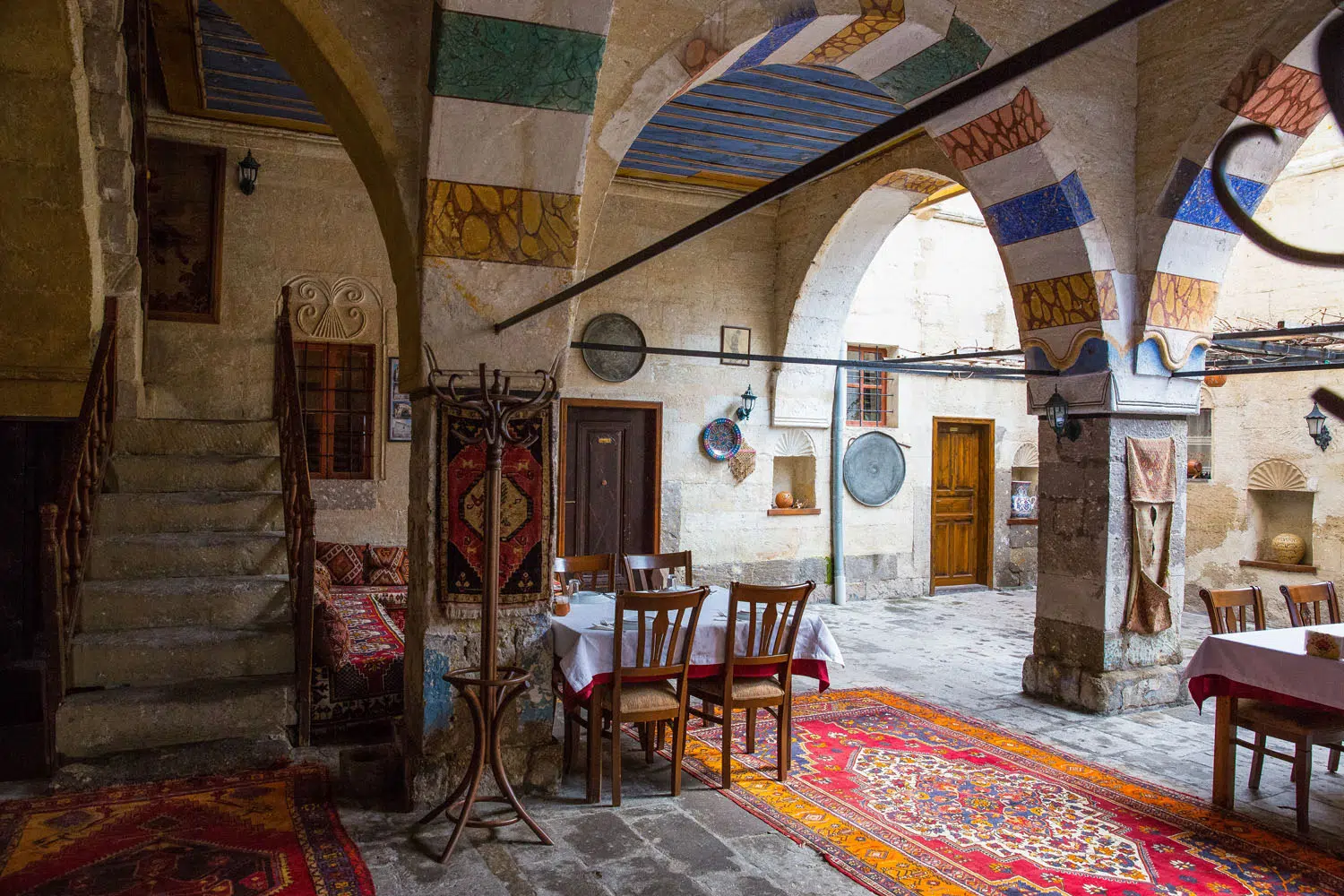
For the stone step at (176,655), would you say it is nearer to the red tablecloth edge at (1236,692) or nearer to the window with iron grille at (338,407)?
the window with iron grille at (338,407)

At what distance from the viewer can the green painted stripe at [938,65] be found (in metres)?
4.91

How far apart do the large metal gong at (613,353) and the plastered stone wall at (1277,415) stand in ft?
18.8

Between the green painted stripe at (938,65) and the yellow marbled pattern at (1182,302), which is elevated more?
the green painted stripe at (938,65)

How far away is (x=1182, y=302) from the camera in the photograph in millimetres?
5594

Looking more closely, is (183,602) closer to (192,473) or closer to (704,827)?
(192,473)

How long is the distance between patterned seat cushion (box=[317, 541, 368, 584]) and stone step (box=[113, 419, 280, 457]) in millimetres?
1107

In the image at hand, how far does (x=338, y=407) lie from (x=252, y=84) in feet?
7.90

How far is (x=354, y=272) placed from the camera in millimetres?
7191

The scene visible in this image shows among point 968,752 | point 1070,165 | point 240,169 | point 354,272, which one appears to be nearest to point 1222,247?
point 1070,165

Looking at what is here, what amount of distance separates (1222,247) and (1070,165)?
121cm

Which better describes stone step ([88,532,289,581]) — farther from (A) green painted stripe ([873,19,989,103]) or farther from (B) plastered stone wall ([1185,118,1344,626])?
(B) plastered stone wall ([1185,118,1344,626])

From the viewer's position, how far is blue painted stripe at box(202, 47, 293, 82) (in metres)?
5.58

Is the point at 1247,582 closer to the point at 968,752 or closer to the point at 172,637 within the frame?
the point at 968,752

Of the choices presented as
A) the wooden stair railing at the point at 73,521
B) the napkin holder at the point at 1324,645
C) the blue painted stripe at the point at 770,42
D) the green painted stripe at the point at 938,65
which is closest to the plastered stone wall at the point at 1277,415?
the green painted stripe at the point at 938,65
